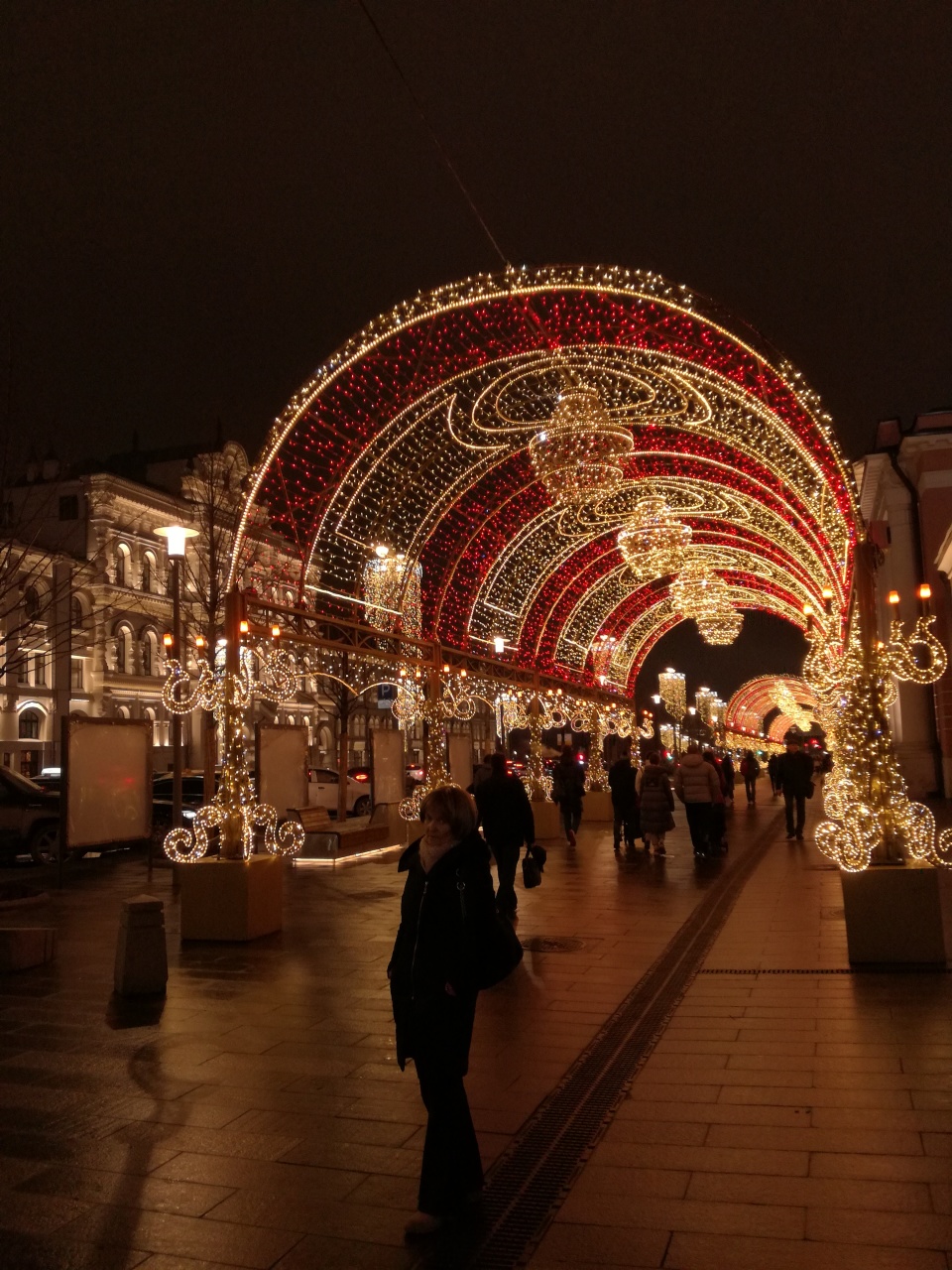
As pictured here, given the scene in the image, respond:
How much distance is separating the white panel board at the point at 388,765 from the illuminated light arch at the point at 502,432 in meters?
2.53

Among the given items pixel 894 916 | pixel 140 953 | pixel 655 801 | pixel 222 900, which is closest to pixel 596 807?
pixel 655 801

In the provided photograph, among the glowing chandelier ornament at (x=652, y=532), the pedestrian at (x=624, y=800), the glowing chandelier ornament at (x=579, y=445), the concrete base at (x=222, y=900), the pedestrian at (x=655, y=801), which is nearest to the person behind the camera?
the concrete base at (x=222, y=900)

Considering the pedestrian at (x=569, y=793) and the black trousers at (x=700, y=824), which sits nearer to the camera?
the black trousers at (x=700, y=824)

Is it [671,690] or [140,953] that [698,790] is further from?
[671,690]

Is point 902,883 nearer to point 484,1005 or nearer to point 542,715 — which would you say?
point 484,1005

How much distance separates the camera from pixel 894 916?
26.9 feet

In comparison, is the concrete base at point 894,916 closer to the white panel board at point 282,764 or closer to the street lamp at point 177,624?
the street lamp at point 177,624

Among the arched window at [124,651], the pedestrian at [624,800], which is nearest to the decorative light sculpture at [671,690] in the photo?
the arched window at [124,651]

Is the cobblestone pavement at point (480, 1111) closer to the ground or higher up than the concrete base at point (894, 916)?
closer to the ground

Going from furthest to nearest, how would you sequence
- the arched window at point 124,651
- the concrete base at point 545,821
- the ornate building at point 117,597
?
the arched window at point 124,651 < the ornate building at point 117,597 < the concrete base at point 545,821

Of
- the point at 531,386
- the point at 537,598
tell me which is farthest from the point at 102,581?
the point at 531,386

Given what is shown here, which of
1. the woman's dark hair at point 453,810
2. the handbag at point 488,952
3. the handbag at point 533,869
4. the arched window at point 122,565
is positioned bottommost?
the handbag at point 533,869

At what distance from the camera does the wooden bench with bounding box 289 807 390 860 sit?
18172 mm

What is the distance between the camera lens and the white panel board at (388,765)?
843 inches
